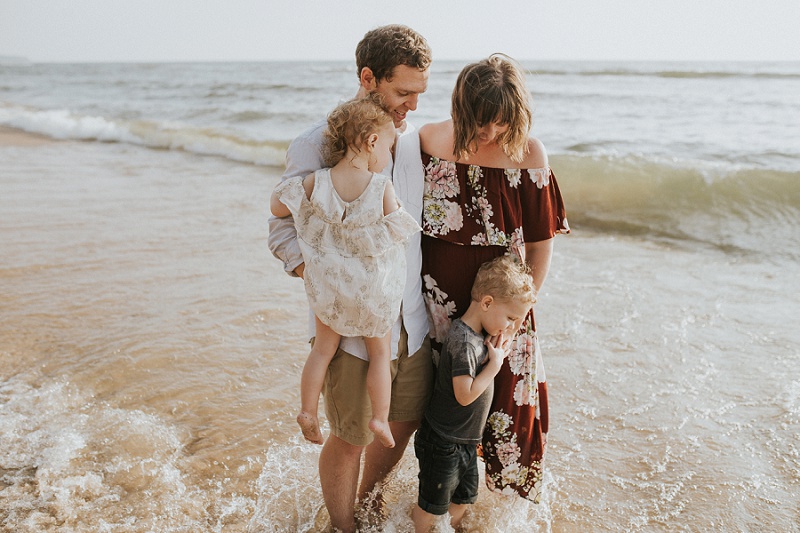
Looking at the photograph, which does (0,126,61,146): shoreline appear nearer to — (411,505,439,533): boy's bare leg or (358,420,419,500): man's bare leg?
(358,420,419,500): man's bare leg

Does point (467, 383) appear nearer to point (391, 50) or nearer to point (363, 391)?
point (363, 391)

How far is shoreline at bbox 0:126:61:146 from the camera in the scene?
1254 centimetres

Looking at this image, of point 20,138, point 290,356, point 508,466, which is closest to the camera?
point 508,466

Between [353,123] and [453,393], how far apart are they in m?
0.97

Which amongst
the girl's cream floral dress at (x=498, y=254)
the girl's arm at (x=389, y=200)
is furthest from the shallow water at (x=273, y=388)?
the girl's arm at (x=389, y=200)

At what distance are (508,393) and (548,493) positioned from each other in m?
0.82

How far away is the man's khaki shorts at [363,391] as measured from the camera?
233 cm

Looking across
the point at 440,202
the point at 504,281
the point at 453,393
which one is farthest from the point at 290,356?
the point at 504,281

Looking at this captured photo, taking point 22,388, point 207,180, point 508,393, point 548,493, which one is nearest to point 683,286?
point 548,493

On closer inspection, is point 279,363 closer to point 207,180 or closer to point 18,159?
point 207,180

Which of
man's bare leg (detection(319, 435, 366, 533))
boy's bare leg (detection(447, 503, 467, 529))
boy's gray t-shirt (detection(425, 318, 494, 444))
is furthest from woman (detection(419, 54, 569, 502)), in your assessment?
man's bare leg (detection(319, 435, 366, 533))

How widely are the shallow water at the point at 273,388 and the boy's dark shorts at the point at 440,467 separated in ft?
1.06

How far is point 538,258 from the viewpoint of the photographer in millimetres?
2467

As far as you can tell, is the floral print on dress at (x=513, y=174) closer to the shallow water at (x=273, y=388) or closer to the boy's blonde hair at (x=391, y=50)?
the boy's blonde hair at (x=391, y=50)
